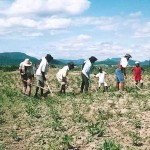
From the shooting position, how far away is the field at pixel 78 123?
382 inches

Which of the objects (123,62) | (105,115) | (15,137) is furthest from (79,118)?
(123,62)

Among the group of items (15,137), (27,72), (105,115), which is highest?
(27,72)

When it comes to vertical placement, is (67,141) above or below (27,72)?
below

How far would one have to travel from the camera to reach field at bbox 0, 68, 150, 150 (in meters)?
9.70

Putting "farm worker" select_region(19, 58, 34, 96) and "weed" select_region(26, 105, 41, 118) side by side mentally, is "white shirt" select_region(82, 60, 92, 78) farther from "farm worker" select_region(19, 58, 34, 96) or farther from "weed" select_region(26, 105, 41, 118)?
"weed" select_region(26, 105, 41, 118)

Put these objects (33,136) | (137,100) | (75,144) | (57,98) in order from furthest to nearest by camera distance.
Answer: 1. (57,98)
2. (137,100)
3. (33,136)
4. (75,144)

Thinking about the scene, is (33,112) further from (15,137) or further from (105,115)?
(15,137)

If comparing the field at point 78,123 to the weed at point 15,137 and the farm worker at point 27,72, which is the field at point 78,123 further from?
the farm worker at point 27,72

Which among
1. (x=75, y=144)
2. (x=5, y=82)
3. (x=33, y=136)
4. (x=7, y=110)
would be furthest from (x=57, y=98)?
(x=5, y=82)

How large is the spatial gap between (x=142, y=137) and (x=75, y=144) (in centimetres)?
161

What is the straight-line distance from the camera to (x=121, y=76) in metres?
18.3

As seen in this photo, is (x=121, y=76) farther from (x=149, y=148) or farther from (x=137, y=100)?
(x=149, y=148)

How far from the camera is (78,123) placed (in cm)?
1172

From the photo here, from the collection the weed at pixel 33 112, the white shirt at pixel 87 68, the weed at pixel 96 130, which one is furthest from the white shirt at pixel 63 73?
the weed at pixel 96 130
